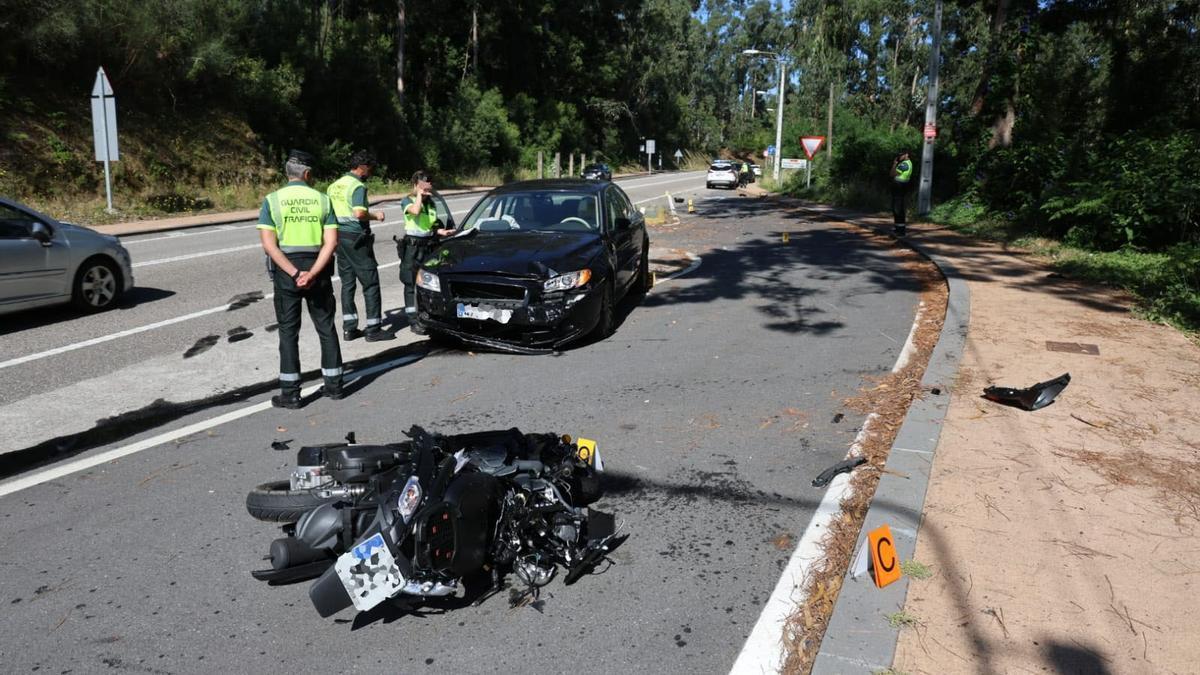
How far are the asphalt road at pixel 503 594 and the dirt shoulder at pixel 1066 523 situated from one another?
739 mm

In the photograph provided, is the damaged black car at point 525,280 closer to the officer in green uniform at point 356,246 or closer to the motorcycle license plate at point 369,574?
the officer in green uniform at point 356,246

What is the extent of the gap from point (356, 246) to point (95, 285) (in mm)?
3516

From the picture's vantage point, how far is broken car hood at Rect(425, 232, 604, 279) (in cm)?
786

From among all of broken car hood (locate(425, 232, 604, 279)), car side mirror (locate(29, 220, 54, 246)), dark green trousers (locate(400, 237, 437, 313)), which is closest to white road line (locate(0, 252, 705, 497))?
broken car hood (locate(425, 232, 604, 279))

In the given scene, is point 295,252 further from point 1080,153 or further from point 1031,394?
point 1080,153

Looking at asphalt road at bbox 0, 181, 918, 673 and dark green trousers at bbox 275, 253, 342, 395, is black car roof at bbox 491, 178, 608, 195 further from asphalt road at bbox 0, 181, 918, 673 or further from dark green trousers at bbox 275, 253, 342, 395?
dark green trousers at bbox 275, 253, 342, 395

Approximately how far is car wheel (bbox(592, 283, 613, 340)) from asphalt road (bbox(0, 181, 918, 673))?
0.26 meters

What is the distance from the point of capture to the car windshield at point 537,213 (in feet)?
29.9

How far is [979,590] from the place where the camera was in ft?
11.7

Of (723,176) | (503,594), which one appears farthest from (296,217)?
(723,176)

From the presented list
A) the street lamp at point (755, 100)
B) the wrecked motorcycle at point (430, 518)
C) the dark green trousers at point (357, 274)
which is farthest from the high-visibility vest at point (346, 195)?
the street lamp at point (755, 100)

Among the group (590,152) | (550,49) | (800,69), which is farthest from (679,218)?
(800,69)

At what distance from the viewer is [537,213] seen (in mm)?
9320

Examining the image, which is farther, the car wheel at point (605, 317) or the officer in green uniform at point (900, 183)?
the officer in green uniform at point (900, 183)
